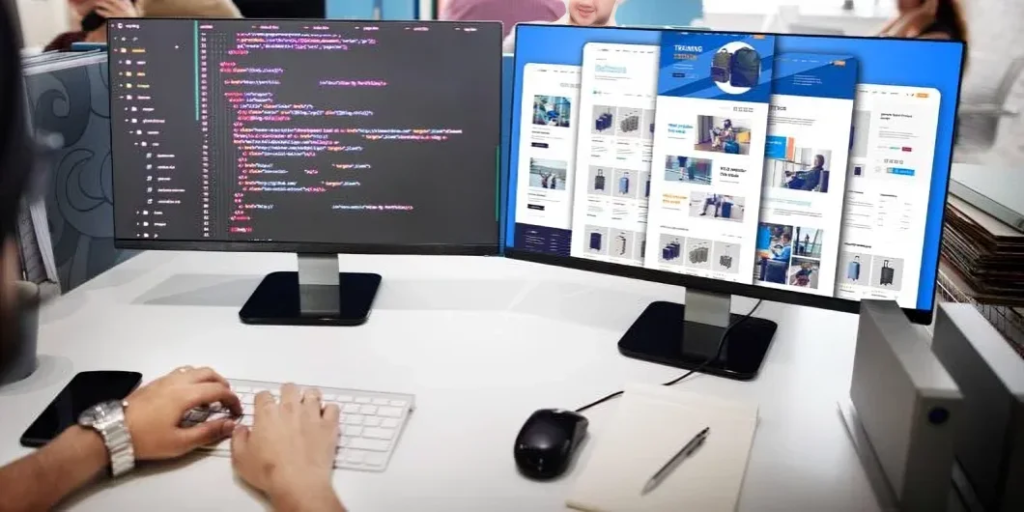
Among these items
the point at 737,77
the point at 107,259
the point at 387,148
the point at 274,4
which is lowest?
the point at 107,259

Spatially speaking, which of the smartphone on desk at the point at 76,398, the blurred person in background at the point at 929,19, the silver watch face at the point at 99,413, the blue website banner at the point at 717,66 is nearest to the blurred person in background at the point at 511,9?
the blurred person in background at the point at 929,19

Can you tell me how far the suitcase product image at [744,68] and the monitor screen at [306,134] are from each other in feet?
1.14

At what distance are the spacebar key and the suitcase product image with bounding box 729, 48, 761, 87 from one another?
649 mm

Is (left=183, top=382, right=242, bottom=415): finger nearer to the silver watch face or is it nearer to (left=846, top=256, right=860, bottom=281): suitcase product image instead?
the silver watch face

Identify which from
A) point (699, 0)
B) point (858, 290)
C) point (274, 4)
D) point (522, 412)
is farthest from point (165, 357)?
point (699, 0)

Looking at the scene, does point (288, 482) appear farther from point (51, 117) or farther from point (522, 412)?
point (51, 117)

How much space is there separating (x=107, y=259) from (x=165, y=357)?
0.46 meters

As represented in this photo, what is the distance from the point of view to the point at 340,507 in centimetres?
88

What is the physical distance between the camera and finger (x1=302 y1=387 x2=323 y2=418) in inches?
40.3

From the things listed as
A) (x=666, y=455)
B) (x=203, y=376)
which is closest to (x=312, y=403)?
(x=203, y=376)

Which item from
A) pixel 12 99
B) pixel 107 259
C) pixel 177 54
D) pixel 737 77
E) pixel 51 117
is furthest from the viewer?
pixel 107 259

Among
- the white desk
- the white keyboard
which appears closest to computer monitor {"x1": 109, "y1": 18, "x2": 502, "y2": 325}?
the white desk

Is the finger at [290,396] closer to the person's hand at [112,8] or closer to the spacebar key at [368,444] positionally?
the spacebar key at [368,444]

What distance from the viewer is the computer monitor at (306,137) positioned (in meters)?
1.28
